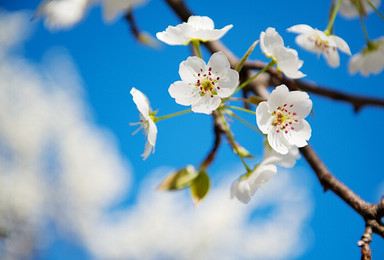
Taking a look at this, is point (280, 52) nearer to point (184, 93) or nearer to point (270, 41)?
point (270, 41)

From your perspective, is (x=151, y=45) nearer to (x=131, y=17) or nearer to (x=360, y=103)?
(x=131, y=17)

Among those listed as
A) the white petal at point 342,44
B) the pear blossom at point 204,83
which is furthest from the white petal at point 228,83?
the white petal at point 342,44

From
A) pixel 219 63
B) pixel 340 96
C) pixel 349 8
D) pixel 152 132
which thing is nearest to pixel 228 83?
pixel 219 63

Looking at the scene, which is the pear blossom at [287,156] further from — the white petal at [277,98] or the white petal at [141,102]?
the white petal at [141,102]

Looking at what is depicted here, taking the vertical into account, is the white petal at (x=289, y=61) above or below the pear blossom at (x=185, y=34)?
below

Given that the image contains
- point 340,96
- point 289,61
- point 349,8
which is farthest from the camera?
point 349,8
